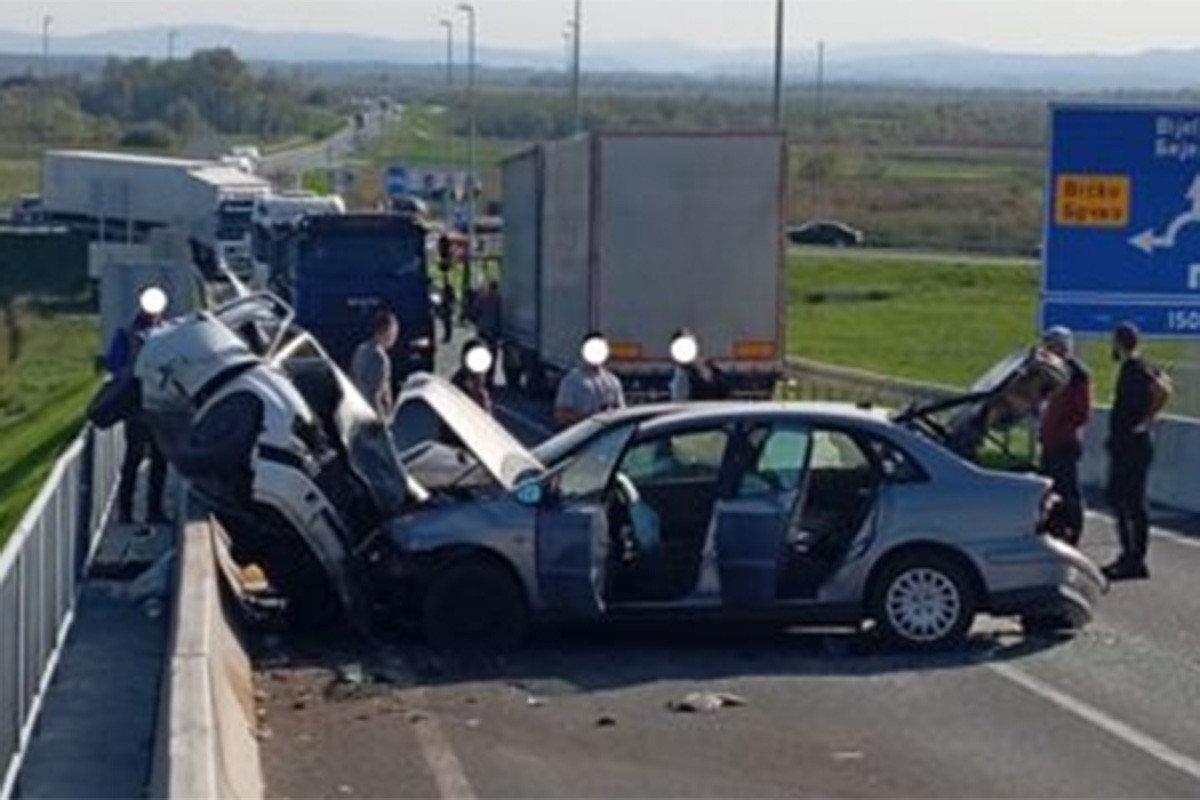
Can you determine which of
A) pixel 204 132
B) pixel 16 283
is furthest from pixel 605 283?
pixel 204 132

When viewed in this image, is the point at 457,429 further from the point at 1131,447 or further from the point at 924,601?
the point at 1131,447

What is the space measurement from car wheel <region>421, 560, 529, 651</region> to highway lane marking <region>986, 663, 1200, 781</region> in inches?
105

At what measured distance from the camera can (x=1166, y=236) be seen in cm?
3253

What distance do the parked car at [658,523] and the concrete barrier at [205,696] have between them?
28.1 inches

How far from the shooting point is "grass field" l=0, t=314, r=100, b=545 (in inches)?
1412

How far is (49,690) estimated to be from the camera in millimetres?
17031

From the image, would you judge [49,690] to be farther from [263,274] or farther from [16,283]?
[16,283]

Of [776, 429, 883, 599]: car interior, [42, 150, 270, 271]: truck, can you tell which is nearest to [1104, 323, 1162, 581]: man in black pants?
[776, 429, 883, 599]: car interior

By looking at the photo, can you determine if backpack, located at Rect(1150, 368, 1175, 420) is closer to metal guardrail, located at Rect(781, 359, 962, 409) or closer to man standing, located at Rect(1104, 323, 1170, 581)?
man standing, located at Rect(1104, 323, 1170, 581)

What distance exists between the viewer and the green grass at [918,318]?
56.7 meters

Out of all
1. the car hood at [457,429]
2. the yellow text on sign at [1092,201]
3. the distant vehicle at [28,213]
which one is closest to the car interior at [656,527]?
the car hood at [457,429]

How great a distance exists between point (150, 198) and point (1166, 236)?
6126 centimetres

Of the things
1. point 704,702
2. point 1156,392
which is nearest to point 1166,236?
point 1156,392

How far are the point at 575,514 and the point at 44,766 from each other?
164 inches
